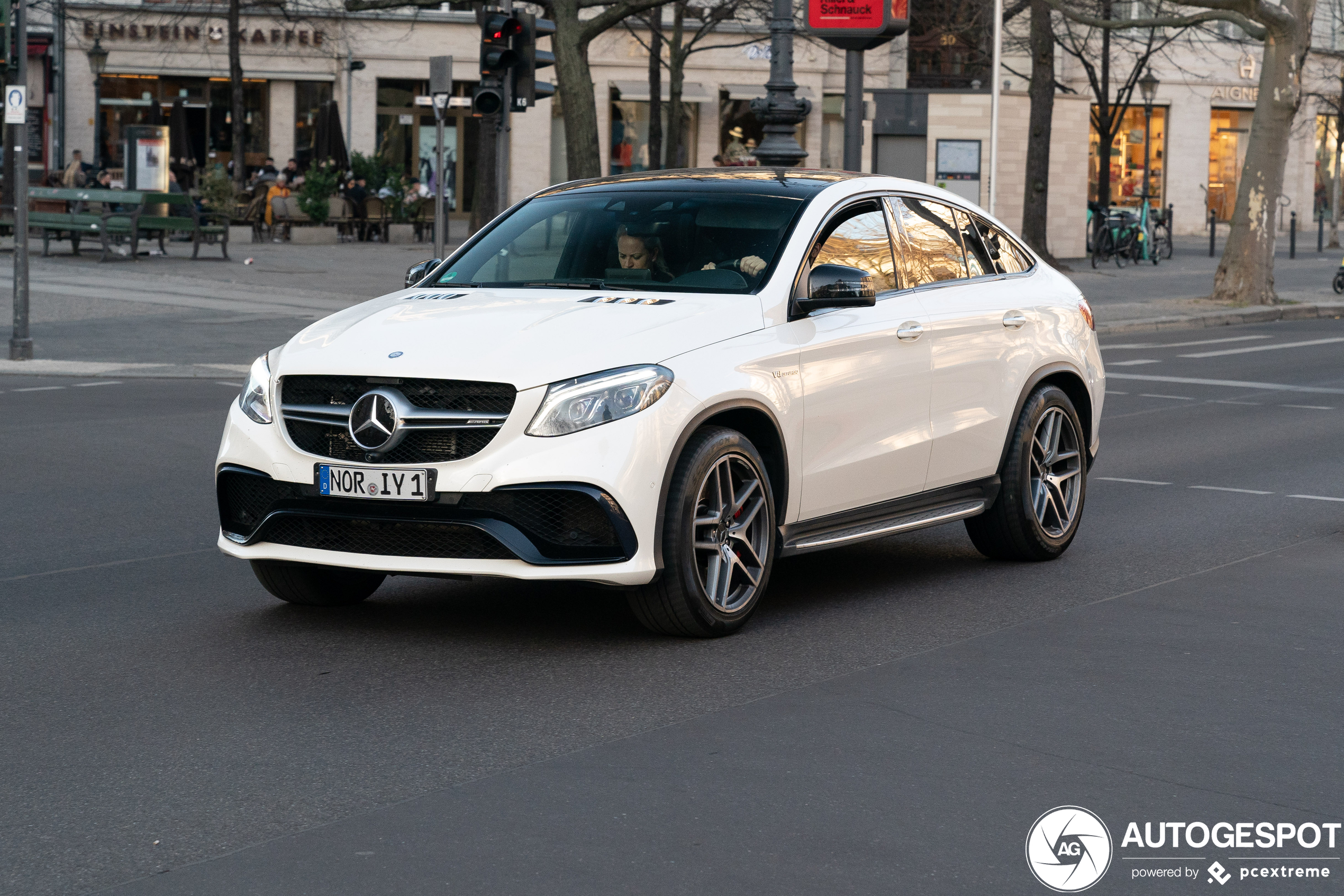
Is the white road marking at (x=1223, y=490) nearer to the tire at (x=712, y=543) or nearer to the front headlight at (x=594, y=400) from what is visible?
the tire at (x=712, y=543)

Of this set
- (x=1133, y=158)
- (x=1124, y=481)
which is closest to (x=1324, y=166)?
(x=1133, y=158)

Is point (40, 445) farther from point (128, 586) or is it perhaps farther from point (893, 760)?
point (893, 760)

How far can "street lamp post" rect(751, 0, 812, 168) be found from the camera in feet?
58.2

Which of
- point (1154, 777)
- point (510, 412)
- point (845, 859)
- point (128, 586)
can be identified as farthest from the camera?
point (128, 586)

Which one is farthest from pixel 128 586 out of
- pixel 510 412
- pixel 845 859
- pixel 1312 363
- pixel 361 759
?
pixel 1312 363

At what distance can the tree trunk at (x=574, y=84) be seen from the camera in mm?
24344

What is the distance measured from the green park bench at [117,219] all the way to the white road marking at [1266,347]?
651 inches

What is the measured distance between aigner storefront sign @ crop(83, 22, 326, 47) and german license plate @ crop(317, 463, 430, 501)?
46.4 metres

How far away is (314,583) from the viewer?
6.88 metres

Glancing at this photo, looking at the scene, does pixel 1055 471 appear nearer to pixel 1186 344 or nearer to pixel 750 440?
pixel 750 440

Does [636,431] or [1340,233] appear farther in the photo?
[1340,233]

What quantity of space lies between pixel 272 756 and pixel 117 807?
522 millimetres

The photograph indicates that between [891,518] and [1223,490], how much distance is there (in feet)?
12.4

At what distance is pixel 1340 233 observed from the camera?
59125 millimetres
